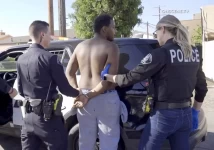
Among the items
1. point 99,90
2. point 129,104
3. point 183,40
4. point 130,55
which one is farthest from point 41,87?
point 183,40

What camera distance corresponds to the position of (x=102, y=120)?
9.77 ft

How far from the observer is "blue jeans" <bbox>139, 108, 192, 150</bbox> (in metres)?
2.57

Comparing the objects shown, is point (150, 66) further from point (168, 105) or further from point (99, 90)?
point (99, 90)

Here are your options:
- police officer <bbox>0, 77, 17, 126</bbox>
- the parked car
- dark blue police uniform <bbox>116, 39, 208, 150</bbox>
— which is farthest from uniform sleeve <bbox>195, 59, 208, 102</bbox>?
police officer <bbox>0, 77, 17, 126</bbox>

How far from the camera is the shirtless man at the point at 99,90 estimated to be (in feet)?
9.50

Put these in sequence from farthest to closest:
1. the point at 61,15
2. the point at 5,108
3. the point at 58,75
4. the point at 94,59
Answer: the point at 61,15
the point at 5,108
the point at 94,59
the point at 58,75

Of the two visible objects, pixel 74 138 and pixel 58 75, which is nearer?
pixel 58 75

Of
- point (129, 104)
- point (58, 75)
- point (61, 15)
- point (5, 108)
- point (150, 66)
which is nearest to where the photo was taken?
point (150, 66)

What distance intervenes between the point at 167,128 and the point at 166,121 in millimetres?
63

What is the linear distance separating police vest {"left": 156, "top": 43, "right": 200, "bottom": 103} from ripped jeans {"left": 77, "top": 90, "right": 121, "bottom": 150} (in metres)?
0.58

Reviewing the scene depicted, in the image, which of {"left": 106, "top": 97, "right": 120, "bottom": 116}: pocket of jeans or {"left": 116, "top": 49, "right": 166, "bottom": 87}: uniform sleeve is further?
{"left": 106, "top": 97, "right": 120, "bottom": 116}: pocket of jeans

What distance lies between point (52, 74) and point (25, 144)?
0.81 meters

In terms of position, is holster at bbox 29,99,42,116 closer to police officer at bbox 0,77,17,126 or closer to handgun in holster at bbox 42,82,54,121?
handgun in holster at bbox 42,82,54,121

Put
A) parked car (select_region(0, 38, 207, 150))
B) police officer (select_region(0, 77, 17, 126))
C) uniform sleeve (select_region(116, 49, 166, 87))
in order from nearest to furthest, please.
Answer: uniform sleeve (select_region(116, 49, 166, 87)), parked car (select_region(0, 38, 207, 150)), police officer (select_region(0, 77, 17, 126))
